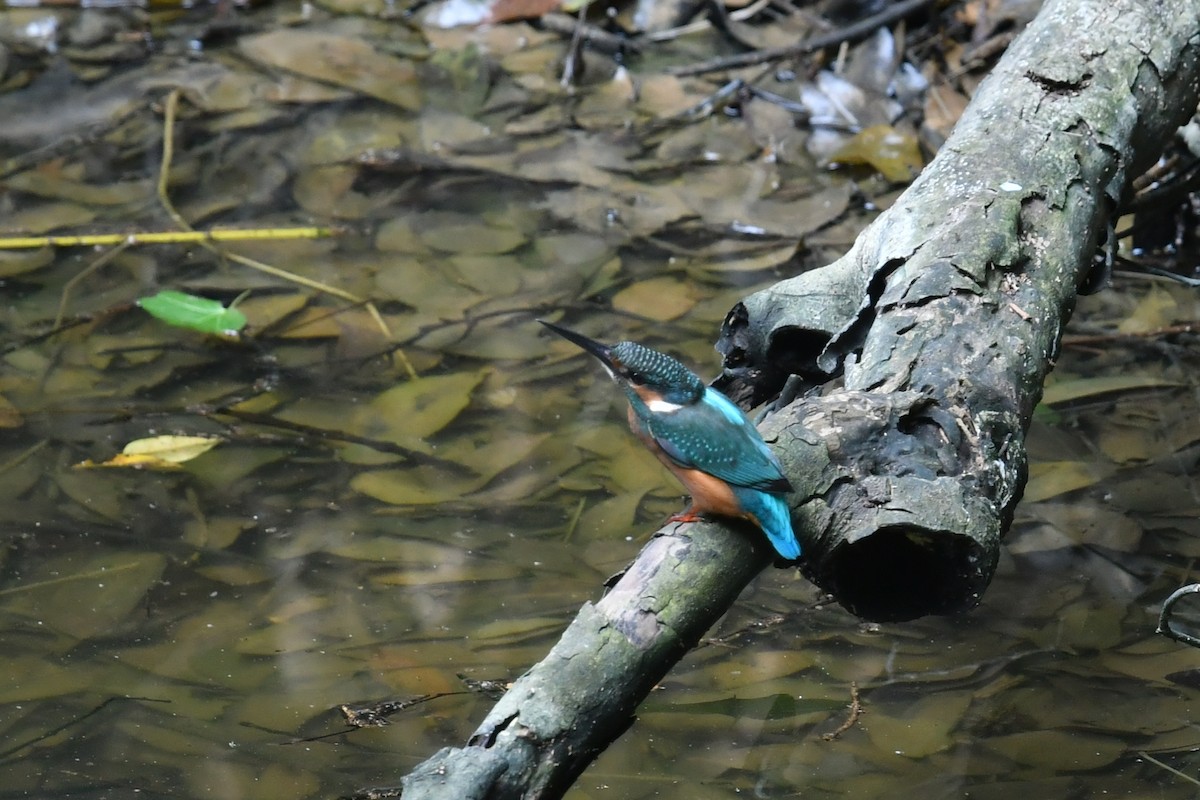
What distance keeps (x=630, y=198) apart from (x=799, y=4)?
5.88ft

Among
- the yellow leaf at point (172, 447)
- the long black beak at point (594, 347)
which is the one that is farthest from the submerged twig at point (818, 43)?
the long black beak at point (594, 347)

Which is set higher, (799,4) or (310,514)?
(799,4)

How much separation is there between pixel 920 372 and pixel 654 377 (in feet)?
1.59

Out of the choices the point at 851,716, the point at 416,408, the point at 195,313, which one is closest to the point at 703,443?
the point at 851,716

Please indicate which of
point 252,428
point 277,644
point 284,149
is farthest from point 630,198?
point 277,644

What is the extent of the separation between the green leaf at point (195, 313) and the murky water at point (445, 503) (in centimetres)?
5

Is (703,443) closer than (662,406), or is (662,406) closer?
(703,443)

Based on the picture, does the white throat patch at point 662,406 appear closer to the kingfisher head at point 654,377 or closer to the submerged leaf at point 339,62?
the kingfisher head at point 654,377

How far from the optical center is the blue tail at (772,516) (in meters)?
1.94

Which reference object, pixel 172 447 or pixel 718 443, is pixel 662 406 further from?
pixel 172 447

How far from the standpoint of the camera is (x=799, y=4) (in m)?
6.10

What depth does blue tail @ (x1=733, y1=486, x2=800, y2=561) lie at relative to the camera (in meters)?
1.94

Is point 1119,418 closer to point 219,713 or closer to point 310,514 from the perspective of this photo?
point 310,514

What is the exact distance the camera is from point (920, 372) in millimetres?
2195
